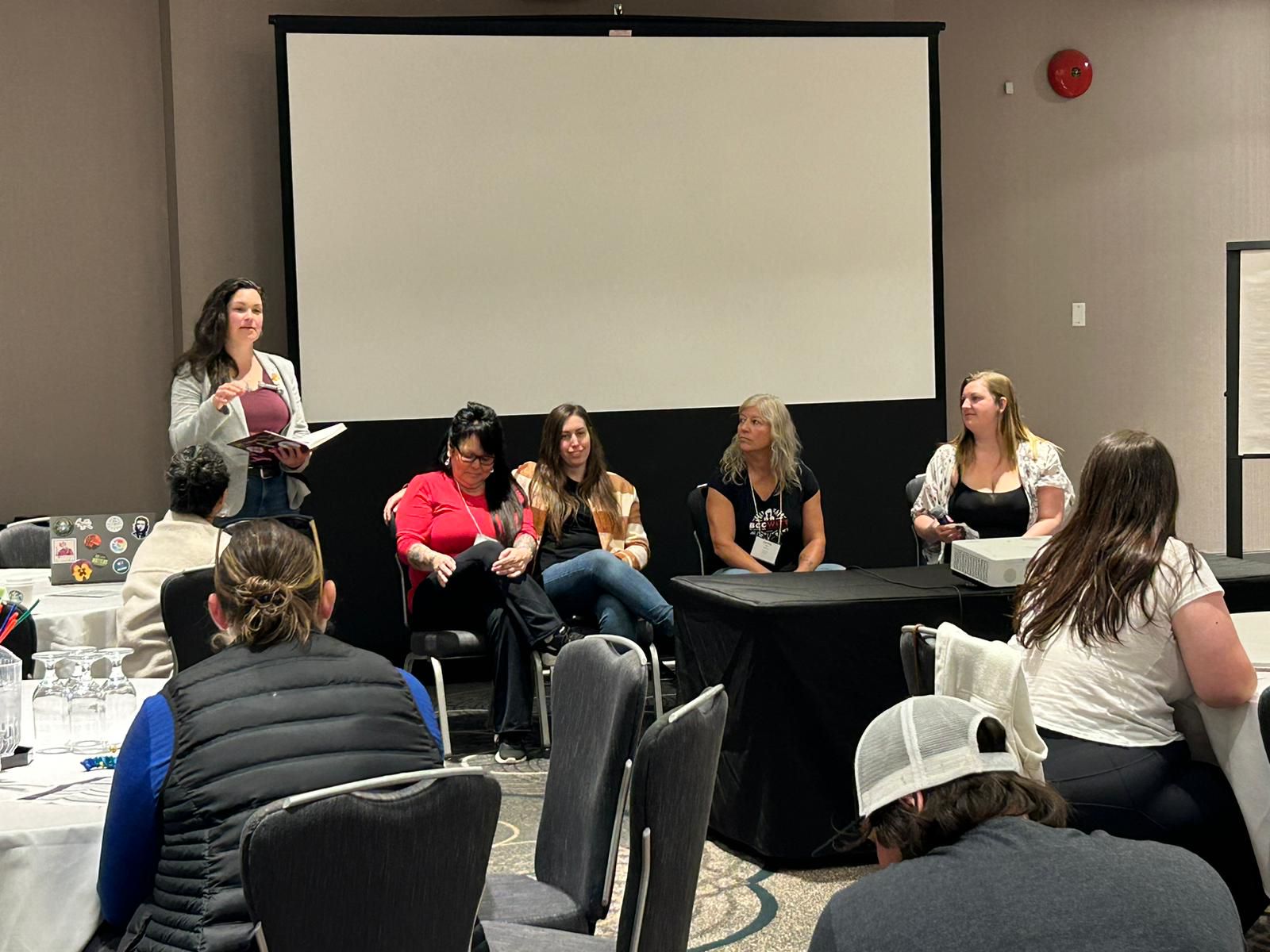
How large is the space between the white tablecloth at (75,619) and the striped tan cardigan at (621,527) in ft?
5.08

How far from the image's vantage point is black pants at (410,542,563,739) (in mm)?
4707

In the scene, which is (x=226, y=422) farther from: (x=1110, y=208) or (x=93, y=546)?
(x=1110, y=208)

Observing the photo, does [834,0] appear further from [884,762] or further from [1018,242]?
[884,762]

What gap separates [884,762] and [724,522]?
140 inches

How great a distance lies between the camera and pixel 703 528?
5.14 m

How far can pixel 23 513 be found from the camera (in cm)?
621

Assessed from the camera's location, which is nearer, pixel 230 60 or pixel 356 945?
pixel 356 945

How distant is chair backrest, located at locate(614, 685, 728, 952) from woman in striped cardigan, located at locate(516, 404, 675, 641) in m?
2.64

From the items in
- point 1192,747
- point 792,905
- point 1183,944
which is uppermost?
point 1183,944

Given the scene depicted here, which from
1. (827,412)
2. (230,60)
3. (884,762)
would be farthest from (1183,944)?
(230,60)

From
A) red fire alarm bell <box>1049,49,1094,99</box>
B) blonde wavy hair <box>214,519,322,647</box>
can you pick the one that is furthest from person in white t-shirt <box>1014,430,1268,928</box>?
red fire alarm bell <box>1049,49,1094,99</box>

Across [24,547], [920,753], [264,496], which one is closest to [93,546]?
[264,496]

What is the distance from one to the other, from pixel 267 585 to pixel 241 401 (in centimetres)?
255

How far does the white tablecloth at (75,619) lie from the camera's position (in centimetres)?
368
